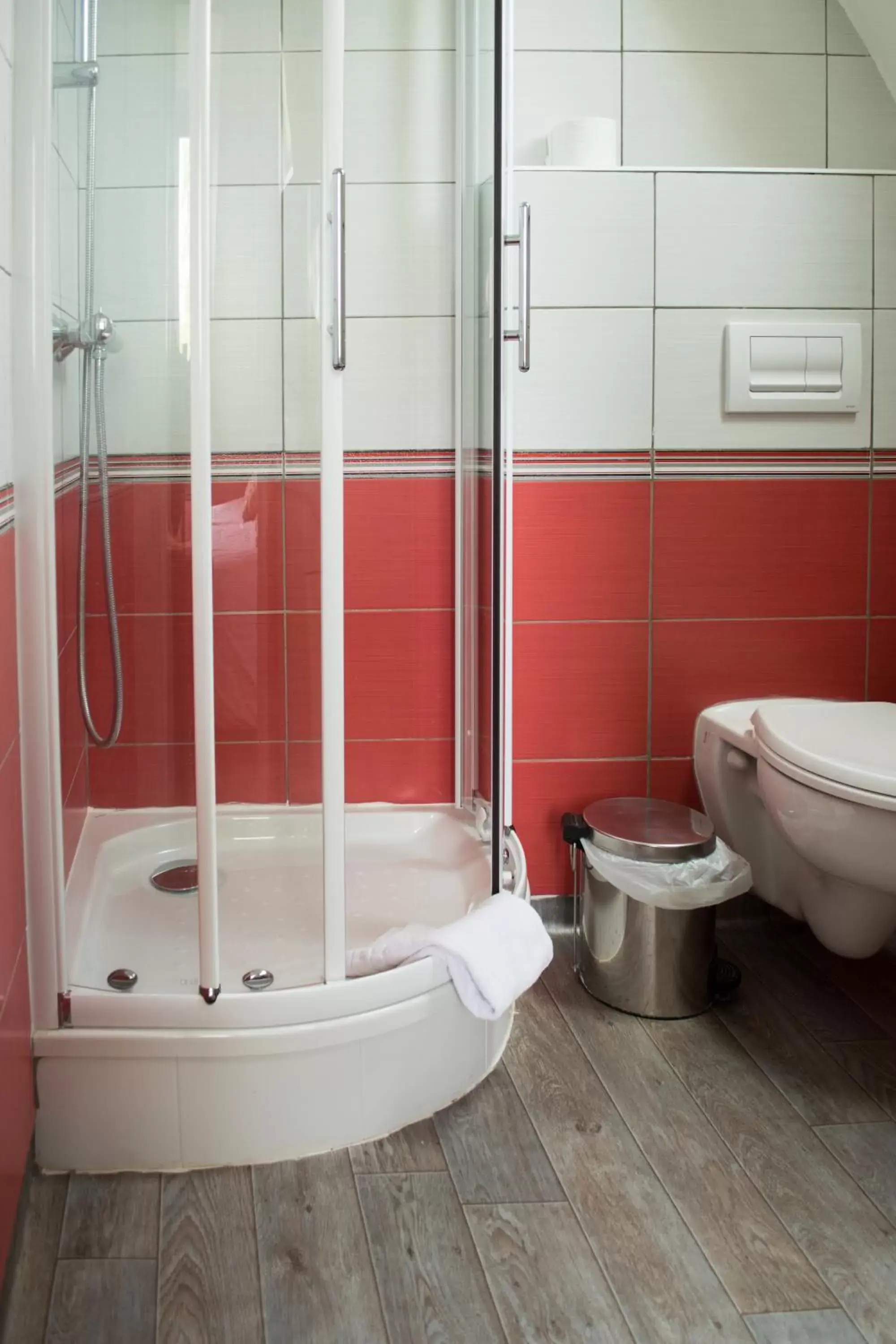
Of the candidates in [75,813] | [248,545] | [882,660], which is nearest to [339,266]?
[248,545]

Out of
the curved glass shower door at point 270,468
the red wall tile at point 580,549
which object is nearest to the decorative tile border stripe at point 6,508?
the curved glass shower door at point 270,468

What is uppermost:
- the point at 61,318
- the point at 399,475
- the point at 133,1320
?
the point at 61,318

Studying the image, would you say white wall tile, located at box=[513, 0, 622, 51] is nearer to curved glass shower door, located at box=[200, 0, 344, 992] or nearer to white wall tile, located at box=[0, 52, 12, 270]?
curved glass shower door, located at box=[200, 0, 344, 992]

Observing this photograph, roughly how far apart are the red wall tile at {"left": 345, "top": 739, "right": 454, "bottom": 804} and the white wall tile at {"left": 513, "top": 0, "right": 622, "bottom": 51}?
1.37 m

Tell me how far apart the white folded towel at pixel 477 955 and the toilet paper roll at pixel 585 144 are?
141cm

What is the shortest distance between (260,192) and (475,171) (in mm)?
Result: 586

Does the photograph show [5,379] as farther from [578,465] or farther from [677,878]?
[677,878]

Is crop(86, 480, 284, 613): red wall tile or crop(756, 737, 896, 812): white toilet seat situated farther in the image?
crop(756, 737, 896, 812): white toilet seat

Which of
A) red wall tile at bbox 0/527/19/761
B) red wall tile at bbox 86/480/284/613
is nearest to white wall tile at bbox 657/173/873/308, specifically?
red wall tile at bbox 86/480/284/613

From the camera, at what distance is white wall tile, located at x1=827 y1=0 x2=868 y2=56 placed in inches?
93.2

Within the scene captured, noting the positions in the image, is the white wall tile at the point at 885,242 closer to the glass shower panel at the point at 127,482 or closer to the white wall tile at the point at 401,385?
the white wall tile at the point at 401,385

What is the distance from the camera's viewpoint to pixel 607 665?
2.43 metres

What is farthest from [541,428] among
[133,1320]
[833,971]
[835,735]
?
[133,1320]

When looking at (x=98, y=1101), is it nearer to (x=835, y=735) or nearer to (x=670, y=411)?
(x=835, y=735)
